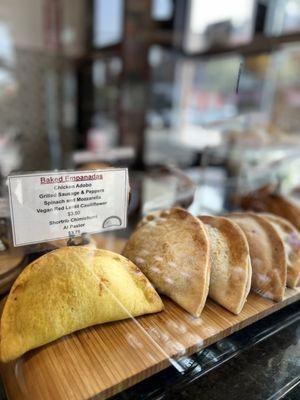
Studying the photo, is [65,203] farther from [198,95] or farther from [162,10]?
[198,95]

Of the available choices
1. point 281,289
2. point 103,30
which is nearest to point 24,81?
point 103,30

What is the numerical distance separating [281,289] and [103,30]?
2.60 metres

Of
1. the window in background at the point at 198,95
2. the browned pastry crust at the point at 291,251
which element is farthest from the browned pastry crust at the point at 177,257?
the window in background at the point at 198,95

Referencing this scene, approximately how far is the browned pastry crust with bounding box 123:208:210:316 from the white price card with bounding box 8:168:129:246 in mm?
72

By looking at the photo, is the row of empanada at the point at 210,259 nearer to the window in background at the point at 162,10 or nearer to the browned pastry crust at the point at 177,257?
the browned pastry crust at the point at 177,257

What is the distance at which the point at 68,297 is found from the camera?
0.44 meters

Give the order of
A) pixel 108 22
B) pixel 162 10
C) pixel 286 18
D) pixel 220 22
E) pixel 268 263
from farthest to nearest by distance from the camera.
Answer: pixel 162 10, pixel 108 22, pixel 220 22, pixel 286 18, pixel 268 263

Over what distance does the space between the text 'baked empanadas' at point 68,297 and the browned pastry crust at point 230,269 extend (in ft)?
0.38

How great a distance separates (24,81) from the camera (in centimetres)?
233

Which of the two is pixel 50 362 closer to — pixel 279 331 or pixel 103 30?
pixel 279 331

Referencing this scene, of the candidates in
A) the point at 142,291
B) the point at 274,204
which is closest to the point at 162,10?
the point at 274,204

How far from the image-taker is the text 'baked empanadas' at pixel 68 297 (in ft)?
1.35

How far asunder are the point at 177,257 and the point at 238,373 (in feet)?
0.74

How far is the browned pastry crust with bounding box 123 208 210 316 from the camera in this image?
494 millimetres
